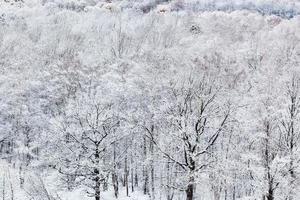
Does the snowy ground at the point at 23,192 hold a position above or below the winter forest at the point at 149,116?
below

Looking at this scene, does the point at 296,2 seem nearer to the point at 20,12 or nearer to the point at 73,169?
the point at 20,12

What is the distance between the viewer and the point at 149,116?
42000 mm

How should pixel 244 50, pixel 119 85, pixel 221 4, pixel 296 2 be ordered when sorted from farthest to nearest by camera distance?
pixel 221 4
pixel 296 2
pixel 244 50
pixel 119 85

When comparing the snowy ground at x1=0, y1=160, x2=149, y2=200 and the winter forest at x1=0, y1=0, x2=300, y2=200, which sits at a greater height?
the winter forest at x1=0, y1=0, x2=300, y2=200

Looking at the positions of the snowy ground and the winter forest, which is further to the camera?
the snowy ground

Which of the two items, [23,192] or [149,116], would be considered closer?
[23,192]

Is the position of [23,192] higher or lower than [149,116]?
lower

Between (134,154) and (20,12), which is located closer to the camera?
(134,154)

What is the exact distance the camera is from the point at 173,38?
101938 millimetres

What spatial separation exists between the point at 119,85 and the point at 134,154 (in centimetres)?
807

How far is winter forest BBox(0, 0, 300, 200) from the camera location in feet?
98.4

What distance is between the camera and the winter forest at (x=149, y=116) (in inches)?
1181

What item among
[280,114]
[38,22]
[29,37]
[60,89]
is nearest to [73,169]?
[280,114]

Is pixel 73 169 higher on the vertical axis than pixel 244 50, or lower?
lower
